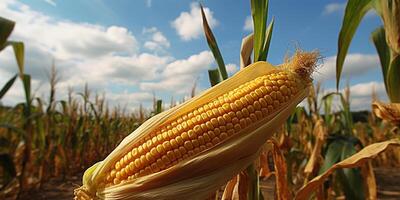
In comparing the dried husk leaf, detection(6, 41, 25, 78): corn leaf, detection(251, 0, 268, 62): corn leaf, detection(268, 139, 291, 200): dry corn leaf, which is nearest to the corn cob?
detection(251, 0, 268, 62): corn leaf

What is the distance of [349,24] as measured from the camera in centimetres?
208

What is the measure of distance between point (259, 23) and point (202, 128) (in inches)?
27.3

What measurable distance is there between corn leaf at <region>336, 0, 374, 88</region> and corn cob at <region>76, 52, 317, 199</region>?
3.04 feet

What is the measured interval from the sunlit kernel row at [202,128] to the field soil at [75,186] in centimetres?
→ 387

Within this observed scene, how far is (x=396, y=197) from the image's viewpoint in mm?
5703

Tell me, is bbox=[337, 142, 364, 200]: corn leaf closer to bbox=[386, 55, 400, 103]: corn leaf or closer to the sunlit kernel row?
bbox=[386, 55, 400, 103]: corn leaf

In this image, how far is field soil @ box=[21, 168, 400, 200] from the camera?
5605mm

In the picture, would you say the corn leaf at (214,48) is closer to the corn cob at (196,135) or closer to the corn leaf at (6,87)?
the corn cob at (196,135)

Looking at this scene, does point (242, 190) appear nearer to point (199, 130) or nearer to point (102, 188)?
point (199, 130)

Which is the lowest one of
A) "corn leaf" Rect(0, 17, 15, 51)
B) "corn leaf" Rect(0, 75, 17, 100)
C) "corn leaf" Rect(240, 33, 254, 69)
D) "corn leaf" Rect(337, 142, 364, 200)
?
"corn leaf" Rect(337, 142, 364, 200)

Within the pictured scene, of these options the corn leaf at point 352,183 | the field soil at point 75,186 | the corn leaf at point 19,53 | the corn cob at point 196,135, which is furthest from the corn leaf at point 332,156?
the corn leaf at point 19,53

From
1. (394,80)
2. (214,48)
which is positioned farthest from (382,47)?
(214,48)

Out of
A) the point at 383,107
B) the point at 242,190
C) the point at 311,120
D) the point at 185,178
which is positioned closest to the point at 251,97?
the point at 185,178

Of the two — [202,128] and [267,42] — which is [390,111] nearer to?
[267,42]
